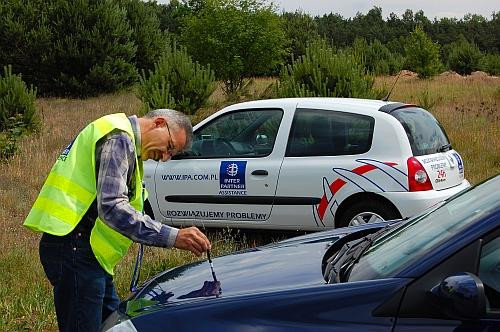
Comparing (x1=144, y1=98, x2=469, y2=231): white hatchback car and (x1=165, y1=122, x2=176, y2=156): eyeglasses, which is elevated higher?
(x1=165, y1=122, x2=176, y2=156): eyeglasses

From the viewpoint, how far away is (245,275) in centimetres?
295

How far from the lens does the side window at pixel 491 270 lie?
2.29m

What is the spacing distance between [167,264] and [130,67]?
71.4 feet

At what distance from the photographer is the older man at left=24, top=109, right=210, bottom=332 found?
10.4ft

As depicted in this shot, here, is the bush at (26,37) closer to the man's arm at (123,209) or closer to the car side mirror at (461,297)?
the man's arm at (123,209)

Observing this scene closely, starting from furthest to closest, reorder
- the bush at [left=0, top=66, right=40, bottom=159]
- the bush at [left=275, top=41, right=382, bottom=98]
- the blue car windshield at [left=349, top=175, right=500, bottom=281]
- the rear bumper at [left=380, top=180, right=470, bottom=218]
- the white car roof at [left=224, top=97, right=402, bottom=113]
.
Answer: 1. the bush at [left=0, top=66, right=40, bottom=159]
2. the bush at [left=275, top=41, right=382, bottom=98]
3. the white car roof at [left=224, top=97, right=402, bottom=113]
4. the rear bumper at [left=380, top=180, right=470, bottom=218]
5. the blue car windshield at [left=349, top=175, right=500, bottom=281]

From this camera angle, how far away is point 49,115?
20.7m

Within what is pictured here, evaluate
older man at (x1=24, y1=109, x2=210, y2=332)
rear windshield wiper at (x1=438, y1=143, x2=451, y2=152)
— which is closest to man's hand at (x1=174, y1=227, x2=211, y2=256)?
older man at (x1=24, y1=109, x2=210, y2=332)

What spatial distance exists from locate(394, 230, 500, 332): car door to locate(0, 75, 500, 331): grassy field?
3.38 m

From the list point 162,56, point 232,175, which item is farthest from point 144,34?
point 232,175

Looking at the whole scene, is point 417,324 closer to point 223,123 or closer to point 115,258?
point 115,258

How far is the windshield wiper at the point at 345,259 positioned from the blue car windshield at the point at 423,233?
4 centimetres

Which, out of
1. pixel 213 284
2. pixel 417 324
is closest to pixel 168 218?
pixel 213 284

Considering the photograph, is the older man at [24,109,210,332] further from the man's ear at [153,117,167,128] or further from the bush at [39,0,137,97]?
the bush at [39,0,137,97]
